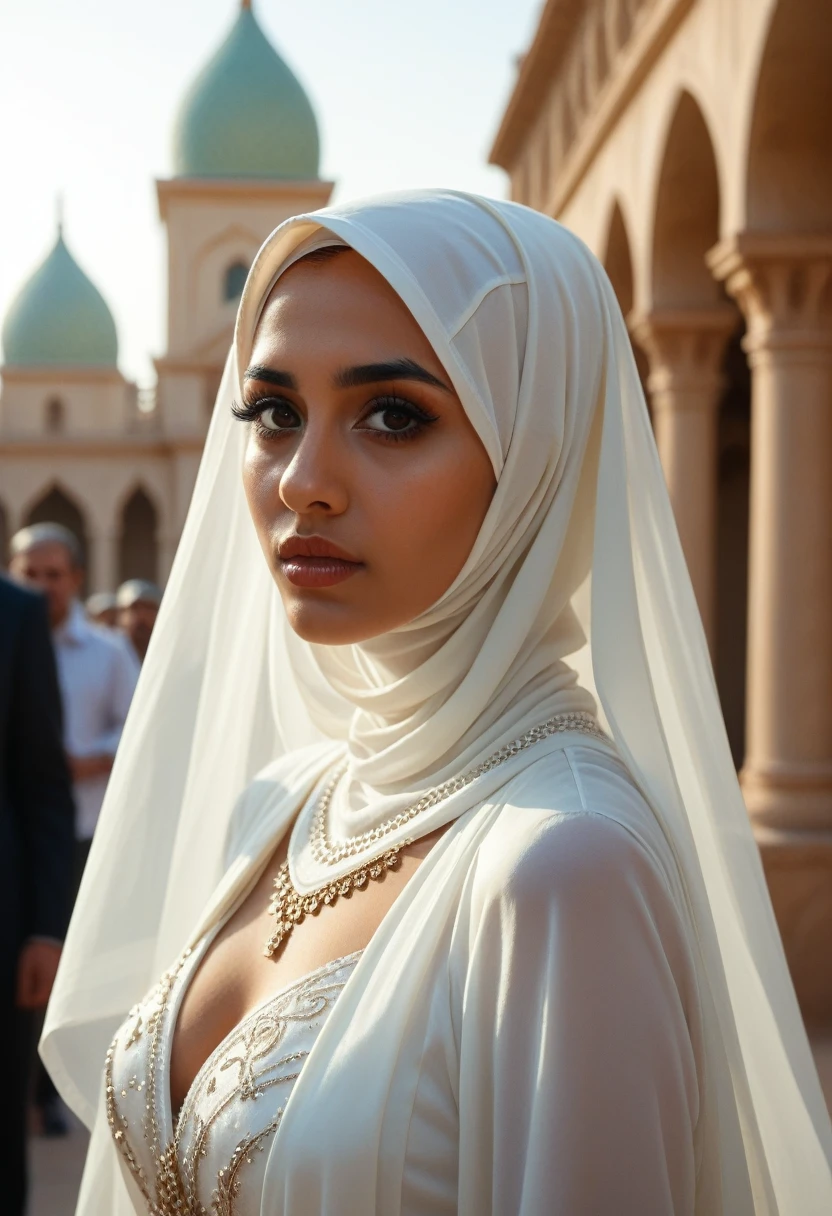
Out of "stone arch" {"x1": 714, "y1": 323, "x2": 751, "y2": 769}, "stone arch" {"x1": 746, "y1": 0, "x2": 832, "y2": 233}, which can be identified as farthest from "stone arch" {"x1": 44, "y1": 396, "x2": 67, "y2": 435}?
"stone arch" {"x1": 746, "y1": 0, "x2": 832, "y2": 233}

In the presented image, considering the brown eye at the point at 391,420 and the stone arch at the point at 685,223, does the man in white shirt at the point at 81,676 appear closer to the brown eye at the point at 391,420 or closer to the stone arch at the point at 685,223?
the stone arch at the point at 685,223

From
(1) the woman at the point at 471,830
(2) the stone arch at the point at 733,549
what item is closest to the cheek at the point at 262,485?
(1) the woman at the point at 471,830

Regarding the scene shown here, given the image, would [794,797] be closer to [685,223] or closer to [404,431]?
[685,223]

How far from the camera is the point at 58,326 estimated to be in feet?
110

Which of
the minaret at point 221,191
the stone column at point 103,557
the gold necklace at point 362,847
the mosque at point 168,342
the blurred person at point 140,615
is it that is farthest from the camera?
the minaret at point 221,191

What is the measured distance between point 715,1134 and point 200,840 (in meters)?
0.82

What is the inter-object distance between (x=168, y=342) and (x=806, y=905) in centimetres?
2609

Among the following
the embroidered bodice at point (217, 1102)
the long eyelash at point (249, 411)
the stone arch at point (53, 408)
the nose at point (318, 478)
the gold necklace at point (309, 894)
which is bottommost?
the embroidered bodice at point (217, 1102)

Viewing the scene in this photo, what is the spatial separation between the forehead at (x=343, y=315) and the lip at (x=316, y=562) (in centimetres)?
18

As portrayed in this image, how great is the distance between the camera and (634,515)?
1.62 m

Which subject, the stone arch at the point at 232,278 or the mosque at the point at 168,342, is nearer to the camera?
the mosque at the point at 168,342

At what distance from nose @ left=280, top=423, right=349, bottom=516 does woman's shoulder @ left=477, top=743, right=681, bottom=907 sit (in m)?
0.32

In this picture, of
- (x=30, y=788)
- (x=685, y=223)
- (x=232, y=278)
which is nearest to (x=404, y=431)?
(x=30, y=788)

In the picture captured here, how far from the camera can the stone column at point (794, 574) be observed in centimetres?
606
